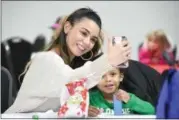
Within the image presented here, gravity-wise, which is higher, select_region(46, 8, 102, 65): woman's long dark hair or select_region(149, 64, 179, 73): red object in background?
select_region(46, 8, 102, 65): woman's long dark hair

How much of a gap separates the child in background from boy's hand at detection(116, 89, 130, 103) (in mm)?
144

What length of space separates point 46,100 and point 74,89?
0.38 ft

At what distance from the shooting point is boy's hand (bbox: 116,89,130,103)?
1.32m

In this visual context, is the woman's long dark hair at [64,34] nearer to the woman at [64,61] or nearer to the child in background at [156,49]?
the woman at [64,61]

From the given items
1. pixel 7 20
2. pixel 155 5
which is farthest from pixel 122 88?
pixel 7 20

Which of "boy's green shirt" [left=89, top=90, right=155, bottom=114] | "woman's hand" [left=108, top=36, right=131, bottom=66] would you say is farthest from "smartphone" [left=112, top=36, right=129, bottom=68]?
"boy's green shirt" [left=89, top=90, right=155, bottom=114]

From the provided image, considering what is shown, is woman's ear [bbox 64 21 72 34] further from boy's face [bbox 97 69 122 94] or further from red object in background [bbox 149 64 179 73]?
red object in background [bbox 149 64 179 73]

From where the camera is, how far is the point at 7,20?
1.39 metres

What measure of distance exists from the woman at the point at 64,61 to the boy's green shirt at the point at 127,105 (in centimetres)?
5

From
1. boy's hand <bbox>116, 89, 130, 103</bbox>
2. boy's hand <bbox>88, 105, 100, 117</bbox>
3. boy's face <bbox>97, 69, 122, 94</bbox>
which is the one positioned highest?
boy's face <bbox>97, 69, 122, 94</bbox>

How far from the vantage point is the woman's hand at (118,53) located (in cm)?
126

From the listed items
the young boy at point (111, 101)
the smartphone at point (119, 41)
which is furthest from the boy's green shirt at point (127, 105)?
the smartphone at point (119, 41)

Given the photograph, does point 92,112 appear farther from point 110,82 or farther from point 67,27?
point 67,27

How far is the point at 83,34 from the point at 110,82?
19 cm
